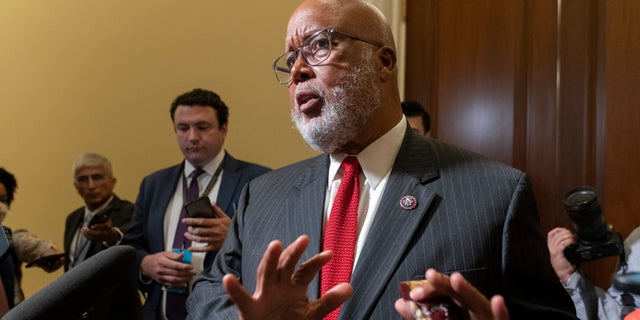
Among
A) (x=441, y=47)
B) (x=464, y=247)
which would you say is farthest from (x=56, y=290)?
(x=441, y=47)

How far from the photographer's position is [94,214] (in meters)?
3.25

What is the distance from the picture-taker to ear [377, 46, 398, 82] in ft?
5.97

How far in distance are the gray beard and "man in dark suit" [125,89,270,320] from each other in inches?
46.0

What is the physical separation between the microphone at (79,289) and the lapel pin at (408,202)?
78 centimetres

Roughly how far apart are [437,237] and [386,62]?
20.6 inches

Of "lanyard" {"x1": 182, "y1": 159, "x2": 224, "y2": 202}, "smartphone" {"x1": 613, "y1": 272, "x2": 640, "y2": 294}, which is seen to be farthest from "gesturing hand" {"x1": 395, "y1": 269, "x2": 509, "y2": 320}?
"lanyard" {"x1": 182, "y1": 159, "x2": 224, "y2": 202}

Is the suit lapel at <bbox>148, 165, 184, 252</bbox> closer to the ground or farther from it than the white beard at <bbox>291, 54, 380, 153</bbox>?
closer to the ground

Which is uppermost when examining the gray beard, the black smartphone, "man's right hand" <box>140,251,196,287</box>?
the gray beard

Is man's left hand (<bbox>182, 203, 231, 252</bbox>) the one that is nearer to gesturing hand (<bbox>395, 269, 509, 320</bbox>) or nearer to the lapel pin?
the lapel pin

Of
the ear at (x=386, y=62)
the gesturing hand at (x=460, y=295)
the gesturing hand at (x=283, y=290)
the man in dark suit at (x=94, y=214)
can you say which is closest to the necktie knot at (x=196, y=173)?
the man in dark suit at (x=94, y=214)

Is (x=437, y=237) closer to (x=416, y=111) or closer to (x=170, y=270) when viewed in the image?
(x=170, y=270)

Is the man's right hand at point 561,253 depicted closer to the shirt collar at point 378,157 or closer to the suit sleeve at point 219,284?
the shirt collar at point 378,157

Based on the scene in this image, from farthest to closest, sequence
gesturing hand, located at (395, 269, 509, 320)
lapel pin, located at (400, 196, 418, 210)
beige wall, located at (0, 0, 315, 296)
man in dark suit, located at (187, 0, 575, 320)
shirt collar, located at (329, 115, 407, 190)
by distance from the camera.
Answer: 1. beige wall, located at (0, 0, 315, 296)
2. shirt collar, located at (329, 115, 407, 190)
3. lapel pin, located at (400, 196, 418, 210)
4. man in dark suit, located at (187, 0, 575, 320)
5. gesturing hand, located at (395, 269, 509, 320)

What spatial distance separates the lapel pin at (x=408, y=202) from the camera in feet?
5.16
